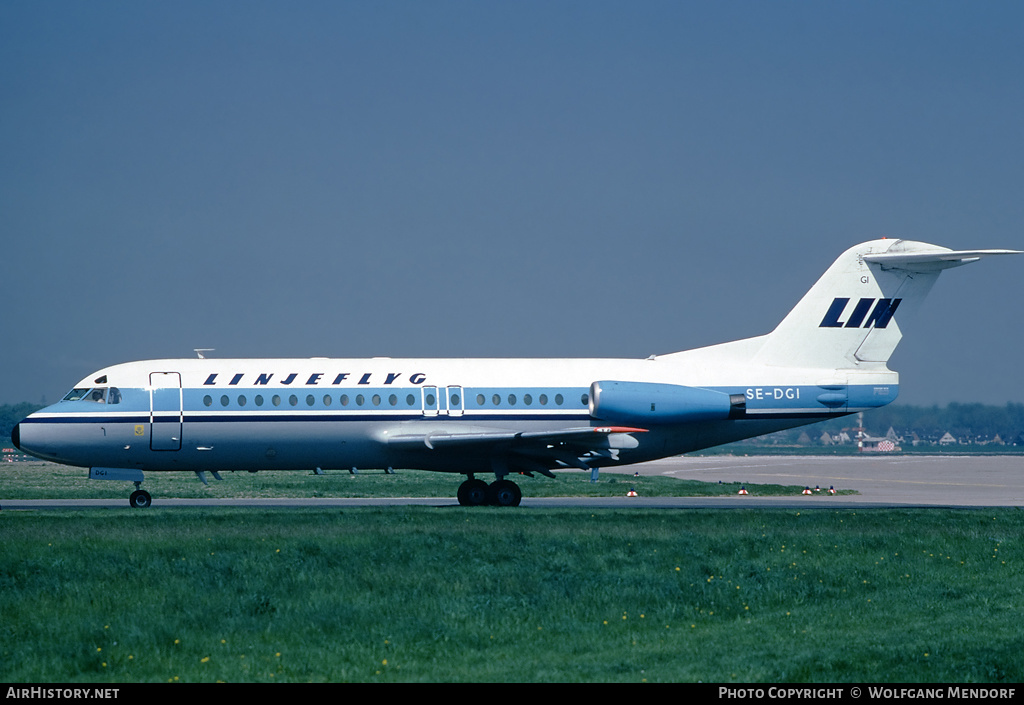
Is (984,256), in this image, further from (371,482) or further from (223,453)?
(371,482)

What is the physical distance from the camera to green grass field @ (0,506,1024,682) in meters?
13.1

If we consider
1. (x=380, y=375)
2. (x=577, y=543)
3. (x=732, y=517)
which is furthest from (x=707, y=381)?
(x=577, y=543)

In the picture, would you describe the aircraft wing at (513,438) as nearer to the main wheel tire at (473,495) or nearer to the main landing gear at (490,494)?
the main landing gear at (490,494)

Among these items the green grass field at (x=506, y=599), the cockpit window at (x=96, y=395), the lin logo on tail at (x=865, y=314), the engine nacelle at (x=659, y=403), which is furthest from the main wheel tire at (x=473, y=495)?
the lin logo on tail at (x=865, y=314)

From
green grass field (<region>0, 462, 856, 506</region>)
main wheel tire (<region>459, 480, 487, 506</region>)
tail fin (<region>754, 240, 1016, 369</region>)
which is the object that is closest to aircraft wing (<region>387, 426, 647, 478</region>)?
main wheel tire (<region>459, 480, 487, 506</region>)

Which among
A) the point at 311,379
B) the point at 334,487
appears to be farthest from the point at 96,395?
the point at 334,487

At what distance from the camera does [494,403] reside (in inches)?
1260

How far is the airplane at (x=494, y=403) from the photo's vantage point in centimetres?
3098

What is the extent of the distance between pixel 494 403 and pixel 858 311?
11.4 meters

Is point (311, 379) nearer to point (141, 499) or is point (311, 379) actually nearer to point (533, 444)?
point (141, 499)

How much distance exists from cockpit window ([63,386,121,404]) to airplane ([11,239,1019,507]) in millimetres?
32

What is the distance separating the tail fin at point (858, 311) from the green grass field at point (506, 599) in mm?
8750

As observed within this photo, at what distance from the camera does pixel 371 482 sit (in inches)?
1954
